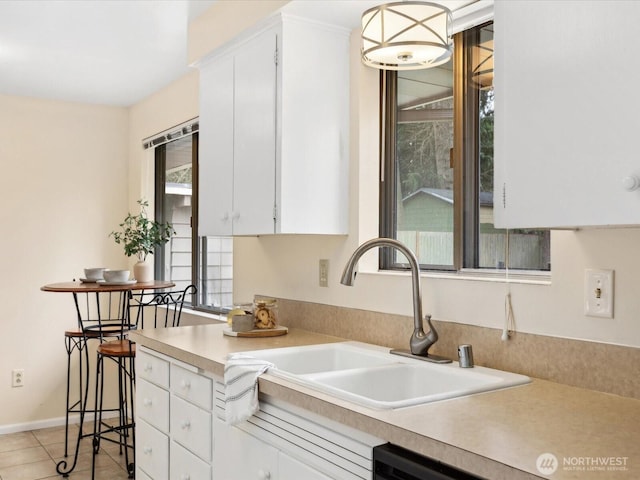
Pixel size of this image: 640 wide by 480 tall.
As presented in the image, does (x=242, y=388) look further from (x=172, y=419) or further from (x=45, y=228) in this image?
(x=45, y=228)

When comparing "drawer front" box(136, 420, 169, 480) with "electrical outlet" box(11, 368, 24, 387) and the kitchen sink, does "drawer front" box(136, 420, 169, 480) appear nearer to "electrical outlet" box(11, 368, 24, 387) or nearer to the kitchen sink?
the kitchen sink

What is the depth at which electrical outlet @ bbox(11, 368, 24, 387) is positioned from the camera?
4.55 metres

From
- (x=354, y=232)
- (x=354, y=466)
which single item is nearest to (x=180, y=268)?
(x=354, y=232)

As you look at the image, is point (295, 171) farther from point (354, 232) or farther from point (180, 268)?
point (180, 268)

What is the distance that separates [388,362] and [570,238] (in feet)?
2.31

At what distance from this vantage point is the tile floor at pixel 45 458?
3.75m

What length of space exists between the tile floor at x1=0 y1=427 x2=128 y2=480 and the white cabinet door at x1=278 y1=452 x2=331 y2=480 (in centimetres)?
242

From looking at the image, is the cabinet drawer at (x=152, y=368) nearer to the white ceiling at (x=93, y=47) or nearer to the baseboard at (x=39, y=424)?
the white ceiling at (x=93, y=47)

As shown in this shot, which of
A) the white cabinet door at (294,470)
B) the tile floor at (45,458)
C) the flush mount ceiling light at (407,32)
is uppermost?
the flush mount ceiling light at (407,32)

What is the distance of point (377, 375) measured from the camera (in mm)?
1914

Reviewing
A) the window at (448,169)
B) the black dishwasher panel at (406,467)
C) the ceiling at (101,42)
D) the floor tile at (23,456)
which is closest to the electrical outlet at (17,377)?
the floor tile at (23,456)

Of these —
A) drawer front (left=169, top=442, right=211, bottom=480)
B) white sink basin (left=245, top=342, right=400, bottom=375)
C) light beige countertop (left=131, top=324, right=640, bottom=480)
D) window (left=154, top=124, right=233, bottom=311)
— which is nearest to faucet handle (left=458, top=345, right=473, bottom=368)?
light beige countertop (left=131, top=324, right=640, bottom=480)

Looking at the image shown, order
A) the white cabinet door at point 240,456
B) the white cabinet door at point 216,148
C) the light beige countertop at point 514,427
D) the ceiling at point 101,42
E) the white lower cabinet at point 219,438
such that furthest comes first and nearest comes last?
the ceiling at point 101,42, the white cabinet door at point 216,148, the white cabinet door at point 240,456, the white lower cabinet at point 219,438, the light beige countertop at point 514,427

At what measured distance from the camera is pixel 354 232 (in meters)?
2.51
